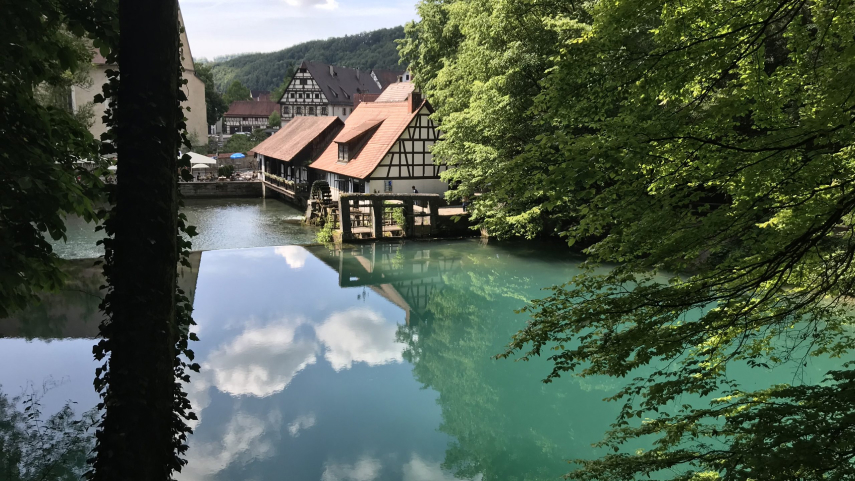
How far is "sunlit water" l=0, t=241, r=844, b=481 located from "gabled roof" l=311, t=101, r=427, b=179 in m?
10.2

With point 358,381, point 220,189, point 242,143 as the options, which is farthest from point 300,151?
point 358,381

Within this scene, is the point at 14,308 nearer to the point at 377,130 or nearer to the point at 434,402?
the point at 434,402

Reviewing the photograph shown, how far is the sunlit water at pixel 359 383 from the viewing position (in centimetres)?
775

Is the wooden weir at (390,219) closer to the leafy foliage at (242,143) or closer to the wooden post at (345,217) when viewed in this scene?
the wooden post at (345,217)

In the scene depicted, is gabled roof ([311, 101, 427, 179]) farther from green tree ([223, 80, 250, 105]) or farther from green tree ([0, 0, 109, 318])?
green tree ([223, 80, 250, 105])

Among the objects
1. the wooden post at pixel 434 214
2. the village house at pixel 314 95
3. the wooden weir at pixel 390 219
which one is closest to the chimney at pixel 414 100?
the wooden weir at pixel 390 219

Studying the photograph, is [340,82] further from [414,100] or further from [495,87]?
[495,87]

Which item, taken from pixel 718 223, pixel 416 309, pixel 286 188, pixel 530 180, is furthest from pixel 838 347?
pixel 286 188

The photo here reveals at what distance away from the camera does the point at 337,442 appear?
8141mm

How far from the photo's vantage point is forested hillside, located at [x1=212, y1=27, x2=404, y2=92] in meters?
116

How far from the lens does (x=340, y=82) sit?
70.2 m

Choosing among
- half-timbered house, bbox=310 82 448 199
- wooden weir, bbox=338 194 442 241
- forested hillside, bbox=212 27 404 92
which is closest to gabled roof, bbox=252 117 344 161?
half-timbered house, bbox=310 82 448 199

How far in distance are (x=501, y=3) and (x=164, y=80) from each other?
14049 mm

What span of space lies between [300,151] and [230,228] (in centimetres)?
846
